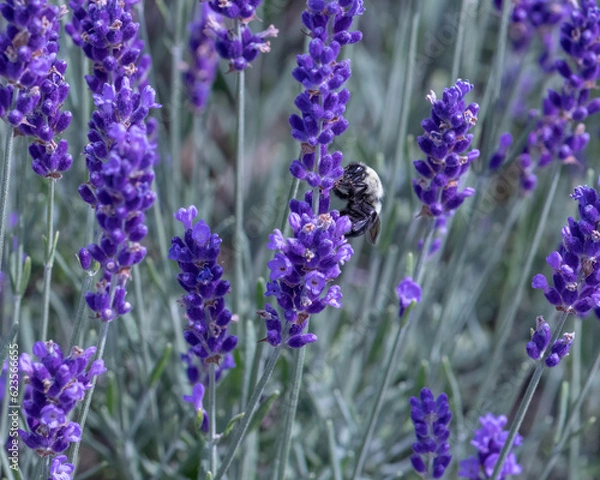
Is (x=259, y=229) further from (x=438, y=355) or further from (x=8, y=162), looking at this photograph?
(x=8, y=162)

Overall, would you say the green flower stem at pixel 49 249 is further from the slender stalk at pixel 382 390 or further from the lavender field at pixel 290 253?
the slender stalk at pixel 382 390

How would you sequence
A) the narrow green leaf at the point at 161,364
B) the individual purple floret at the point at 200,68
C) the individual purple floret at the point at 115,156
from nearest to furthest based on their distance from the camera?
A: the individual purple floret at the point at 115,156 → the narrow green leaf at the point at 161,364 → the individual purple floret at the point at 200,68

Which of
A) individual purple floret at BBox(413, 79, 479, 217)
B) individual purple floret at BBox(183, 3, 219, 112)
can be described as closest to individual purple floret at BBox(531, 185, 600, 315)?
individual purple floret at BBox(413, 79, 479, 217)

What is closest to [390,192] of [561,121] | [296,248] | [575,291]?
[561,121]

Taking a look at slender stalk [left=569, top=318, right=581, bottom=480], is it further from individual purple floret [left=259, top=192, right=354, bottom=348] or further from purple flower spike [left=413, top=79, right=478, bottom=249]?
individual purple floret [left=259, top=192, right=354, bottom=348]

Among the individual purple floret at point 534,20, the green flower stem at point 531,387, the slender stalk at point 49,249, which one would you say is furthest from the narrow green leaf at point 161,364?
the individual purple floret at point 534,20

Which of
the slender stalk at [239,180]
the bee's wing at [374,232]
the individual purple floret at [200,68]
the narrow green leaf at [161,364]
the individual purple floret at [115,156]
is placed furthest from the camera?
the individual purple floret at [200,68]

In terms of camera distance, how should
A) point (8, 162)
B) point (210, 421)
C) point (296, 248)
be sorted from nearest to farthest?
point (296, 248) < point (8, 162) < point (210, 421)
